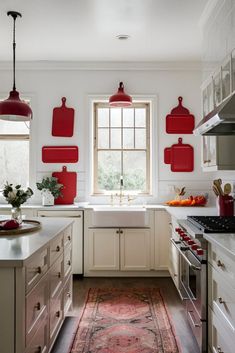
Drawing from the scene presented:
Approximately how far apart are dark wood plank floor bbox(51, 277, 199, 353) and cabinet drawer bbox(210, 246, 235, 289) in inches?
32.6

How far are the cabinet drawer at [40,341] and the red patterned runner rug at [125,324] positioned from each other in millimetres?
420

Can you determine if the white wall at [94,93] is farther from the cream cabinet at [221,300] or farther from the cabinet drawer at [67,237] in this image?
the cream cabinet at [221,300]

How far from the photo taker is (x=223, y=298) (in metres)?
1.78

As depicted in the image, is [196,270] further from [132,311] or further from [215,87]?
[215,87]

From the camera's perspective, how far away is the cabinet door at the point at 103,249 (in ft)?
12.8

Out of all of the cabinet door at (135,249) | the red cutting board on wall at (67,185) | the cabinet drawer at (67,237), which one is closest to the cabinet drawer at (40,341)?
the cabinet drawer at (67,237)

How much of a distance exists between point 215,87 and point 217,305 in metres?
1.80

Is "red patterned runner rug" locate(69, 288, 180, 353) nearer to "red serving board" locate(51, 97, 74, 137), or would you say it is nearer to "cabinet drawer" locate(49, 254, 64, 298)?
"cabinet drawer" locate(49, 254, 64, 298)

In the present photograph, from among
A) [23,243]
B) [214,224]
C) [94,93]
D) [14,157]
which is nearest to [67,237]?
[23,243]

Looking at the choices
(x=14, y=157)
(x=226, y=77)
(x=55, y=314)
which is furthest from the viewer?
(x=14, y=157)

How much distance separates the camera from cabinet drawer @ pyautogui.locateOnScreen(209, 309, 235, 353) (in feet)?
5.41

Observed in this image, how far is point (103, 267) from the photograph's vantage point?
3.93m

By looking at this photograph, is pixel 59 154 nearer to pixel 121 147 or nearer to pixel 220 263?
pixel 121 147

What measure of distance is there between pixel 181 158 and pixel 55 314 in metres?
2.79
